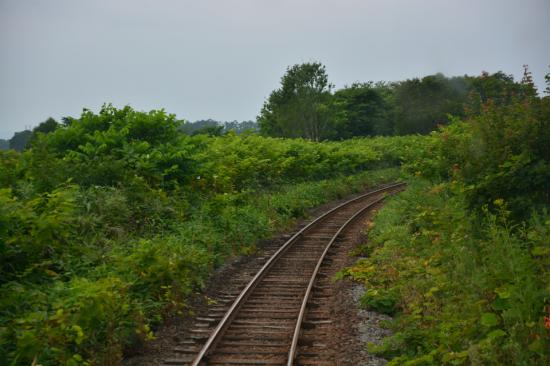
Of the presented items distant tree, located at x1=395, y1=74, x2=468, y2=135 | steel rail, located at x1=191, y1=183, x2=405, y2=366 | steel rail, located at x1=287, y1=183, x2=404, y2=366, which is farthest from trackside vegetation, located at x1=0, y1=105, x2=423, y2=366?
distant tree, located at x1=395, y1=74, x2=468, y2=135

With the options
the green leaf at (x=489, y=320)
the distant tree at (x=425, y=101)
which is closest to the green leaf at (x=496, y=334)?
Answer: the green leaf at (x=489, y=320)

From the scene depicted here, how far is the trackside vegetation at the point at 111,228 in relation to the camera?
273 inches

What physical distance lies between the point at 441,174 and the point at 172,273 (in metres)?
10.2

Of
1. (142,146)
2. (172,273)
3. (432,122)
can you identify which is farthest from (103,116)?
(432,122)

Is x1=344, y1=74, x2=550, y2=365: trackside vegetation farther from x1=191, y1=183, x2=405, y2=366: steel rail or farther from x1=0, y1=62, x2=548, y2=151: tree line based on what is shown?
x1=0, y1=62, x2=548, y2=151: tree line

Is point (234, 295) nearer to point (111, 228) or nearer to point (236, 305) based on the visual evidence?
point (236, 305)

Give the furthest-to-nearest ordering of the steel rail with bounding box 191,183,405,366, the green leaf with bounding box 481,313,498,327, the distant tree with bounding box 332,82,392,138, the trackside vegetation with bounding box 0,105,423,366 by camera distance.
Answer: the distant tree with bounding box 332,82,392,138
the steel rail with bounding box 191,183,405,366
the trackside vegetation with bounding box 0,105,423,366
the green leaf with bounding box 481,313,498,327

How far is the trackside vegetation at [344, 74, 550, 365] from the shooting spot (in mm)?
5836

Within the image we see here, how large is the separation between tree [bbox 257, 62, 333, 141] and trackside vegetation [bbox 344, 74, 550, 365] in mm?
42384

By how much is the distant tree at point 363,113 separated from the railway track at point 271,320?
49050 mm

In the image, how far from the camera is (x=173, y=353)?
759 centimetres

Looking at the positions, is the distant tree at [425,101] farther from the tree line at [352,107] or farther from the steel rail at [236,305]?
the steel rail at [236,305]

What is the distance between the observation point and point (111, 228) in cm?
1091

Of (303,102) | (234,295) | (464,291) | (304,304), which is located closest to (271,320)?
(304,304)
